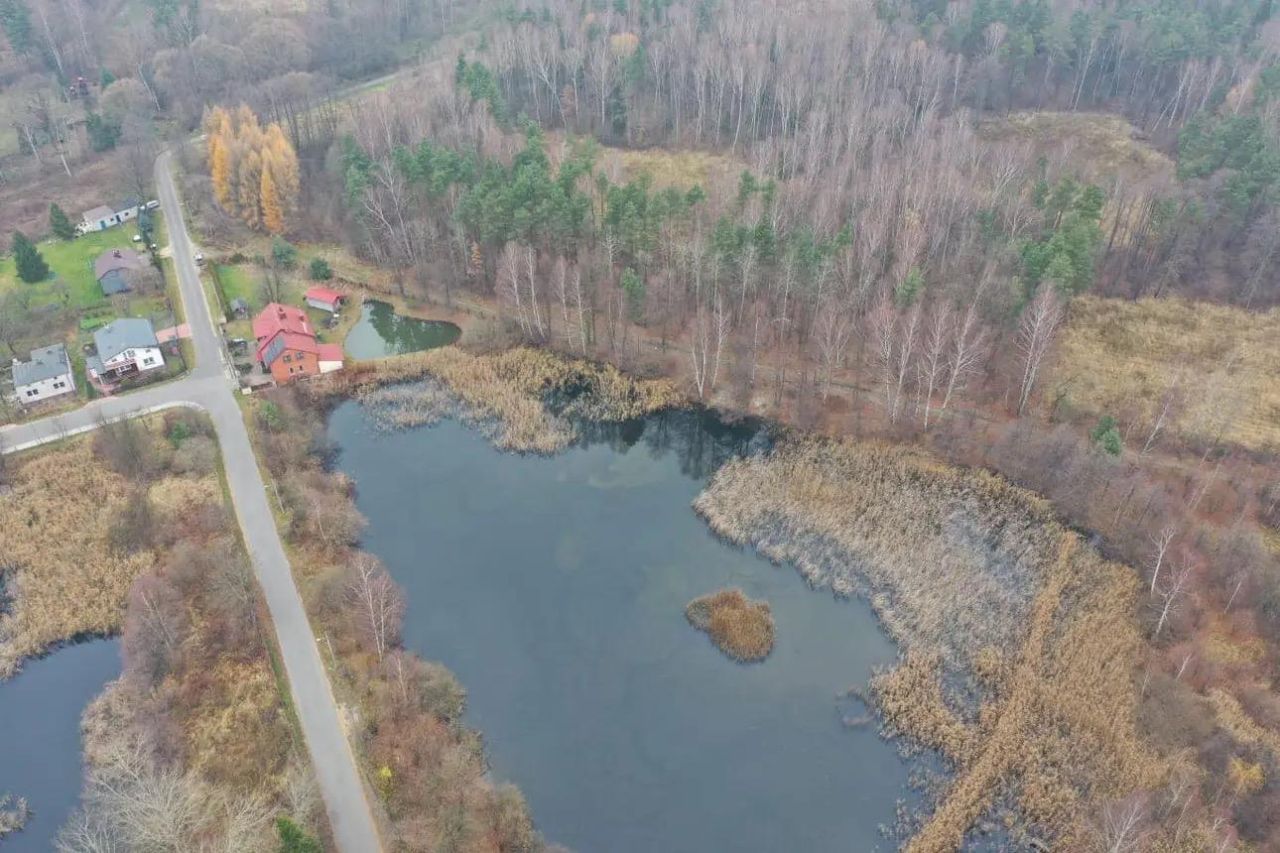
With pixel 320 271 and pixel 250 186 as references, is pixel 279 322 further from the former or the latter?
pixel 250 186

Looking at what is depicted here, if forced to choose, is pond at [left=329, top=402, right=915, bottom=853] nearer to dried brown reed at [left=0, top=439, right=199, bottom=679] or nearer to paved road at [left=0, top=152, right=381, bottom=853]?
paved road at [left=0, top=152, right=381, bottom=853]

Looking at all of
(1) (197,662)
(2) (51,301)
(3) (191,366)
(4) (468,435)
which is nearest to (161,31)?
(2) (51,301)

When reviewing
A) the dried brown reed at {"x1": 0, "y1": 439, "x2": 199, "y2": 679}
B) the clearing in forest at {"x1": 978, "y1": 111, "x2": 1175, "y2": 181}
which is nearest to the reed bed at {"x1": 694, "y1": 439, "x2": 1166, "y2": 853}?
the dried brown reed at {"x1": 0, "y1": 439, "x2": 199, "y2": 679}

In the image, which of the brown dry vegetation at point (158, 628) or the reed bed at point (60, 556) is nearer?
the brown dry vegetation at point (158, 628)

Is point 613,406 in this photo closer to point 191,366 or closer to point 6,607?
point 191,366

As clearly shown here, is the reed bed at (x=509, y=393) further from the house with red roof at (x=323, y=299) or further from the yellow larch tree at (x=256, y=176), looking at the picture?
the yellow larch tree at (x=256, y=176)

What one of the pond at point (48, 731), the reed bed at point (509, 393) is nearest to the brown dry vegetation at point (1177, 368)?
the reed bed at point (509, 393)

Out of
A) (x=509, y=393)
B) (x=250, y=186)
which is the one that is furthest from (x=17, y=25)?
(x=509, y=393)
